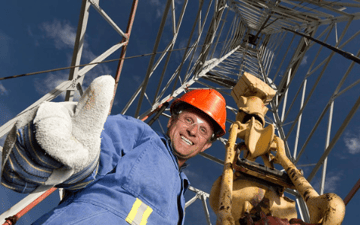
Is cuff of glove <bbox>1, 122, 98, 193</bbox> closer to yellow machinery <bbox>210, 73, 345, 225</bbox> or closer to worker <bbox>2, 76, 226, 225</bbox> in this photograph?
worker <bbox>2, 76, 226, 225</bbox>

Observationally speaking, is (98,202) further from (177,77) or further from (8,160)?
(177,77)

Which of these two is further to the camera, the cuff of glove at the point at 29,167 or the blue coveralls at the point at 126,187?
the blue coveralls at the point at 126,187

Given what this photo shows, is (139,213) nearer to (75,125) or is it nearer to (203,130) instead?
(75,125)

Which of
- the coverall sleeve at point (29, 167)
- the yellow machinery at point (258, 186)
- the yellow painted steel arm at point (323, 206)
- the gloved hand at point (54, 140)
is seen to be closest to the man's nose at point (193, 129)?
the yellow machinery at point (258, 186)

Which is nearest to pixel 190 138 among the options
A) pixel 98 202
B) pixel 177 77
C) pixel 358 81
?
pixel 98 202

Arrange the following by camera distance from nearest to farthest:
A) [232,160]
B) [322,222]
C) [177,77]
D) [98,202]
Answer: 1. [98,202]
2. [322,222]
3. [232,160]
4. [177,77]

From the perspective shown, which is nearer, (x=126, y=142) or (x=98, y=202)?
(x=98, y=202)

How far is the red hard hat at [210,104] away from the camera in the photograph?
2633mm

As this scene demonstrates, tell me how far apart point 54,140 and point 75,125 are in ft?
0.39

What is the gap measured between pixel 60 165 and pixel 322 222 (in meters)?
1.95

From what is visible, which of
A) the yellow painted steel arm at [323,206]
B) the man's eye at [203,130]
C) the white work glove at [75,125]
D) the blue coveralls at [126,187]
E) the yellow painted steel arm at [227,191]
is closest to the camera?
the white work glove at [75,125]

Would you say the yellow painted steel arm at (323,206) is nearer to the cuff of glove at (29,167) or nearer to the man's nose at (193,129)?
the man's nose at (193,129)

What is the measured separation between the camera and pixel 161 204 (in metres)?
1.74

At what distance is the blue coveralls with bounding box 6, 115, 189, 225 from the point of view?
1.40m
